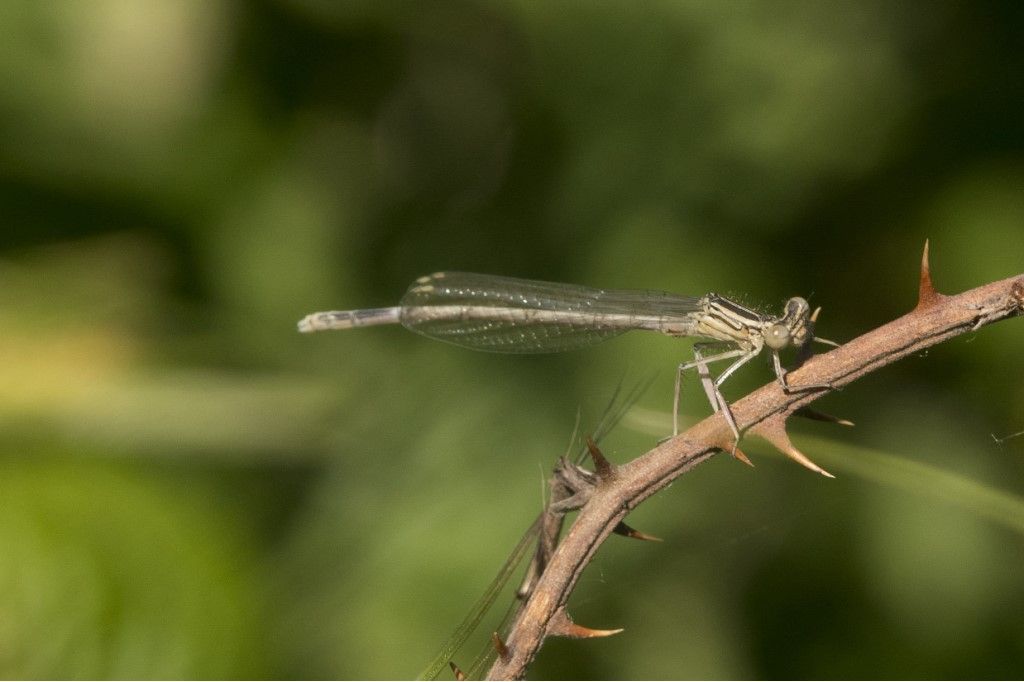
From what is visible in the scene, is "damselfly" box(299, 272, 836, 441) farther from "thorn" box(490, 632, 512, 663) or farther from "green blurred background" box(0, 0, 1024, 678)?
"thorn" box(490, 632, 512, 663)

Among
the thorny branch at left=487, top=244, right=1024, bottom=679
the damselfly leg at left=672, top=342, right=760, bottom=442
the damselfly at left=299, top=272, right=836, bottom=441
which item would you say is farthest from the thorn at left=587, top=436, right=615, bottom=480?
the damselfly at left=299, top=272, right=836, bottom=441

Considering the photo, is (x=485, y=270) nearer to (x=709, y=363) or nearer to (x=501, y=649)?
(x=709, y=363)

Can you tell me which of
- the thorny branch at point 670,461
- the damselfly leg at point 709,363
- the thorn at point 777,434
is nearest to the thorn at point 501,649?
the thorny branch at point 670,461

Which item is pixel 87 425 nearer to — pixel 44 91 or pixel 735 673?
pixel 44 91

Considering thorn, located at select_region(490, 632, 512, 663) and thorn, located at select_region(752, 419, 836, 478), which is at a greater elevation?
thorn, located at select_region(752, 419, 836, 478)

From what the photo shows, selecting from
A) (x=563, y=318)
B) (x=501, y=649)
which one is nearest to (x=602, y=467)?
(x=501, y=649)
